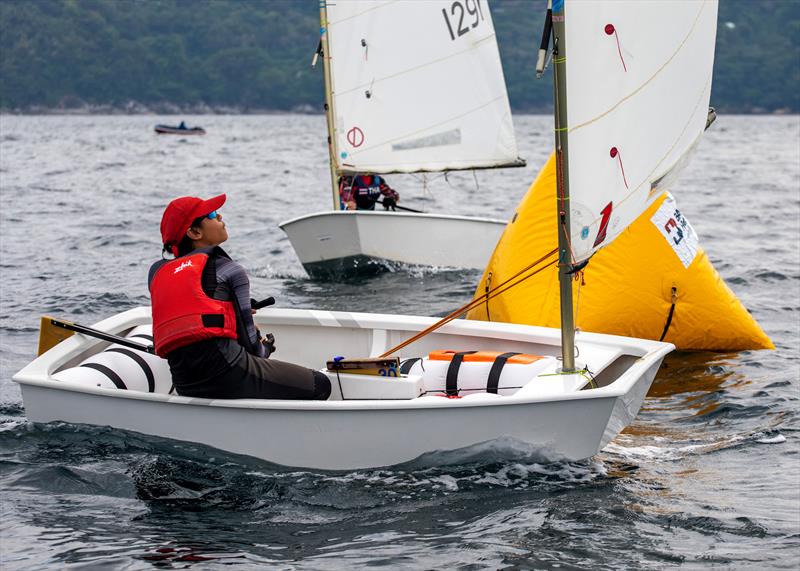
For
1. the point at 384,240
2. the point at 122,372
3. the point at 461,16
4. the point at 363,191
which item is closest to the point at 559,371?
the point at 122,372

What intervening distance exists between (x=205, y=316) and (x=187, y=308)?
99mm

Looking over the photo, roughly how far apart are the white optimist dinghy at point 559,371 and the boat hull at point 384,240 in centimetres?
577

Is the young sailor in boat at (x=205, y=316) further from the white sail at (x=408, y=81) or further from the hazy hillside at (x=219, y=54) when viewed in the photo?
the hazy hillside at (x=219, y=54)

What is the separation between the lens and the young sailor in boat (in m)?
5.31

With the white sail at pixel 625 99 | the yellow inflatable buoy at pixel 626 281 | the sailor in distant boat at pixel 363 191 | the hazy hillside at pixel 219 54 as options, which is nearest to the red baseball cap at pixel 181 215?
the white sail at pixel 625 99

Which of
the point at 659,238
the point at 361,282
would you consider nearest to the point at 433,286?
the point at 361,282

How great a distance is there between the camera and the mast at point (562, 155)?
16.3 ft

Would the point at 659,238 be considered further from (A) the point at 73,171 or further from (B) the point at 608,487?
(A) the point at 73,171

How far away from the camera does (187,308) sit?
530cm

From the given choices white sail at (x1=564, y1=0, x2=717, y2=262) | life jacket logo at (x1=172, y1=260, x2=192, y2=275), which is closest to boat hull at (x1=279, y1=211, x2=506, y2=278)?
life jacket logo at (x1=172, y1=260, x2=192, y2=275)

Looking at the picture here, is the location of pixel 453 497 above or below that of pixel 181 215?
below

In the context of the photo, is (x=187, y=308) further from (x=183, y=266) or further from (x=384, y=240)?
(x=384, y=240)

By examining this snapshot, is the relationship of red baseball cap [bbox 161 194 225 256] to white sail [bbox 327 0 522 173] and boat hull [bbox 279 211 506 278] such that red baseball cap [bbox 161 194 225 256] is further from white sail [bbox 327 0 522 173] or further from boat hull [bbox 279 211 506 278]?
white sail [bbox 327 0 522 173]

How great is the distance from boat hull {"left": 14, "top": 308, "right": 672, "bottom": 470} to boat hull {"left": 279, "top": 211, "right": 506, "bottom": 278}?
5748 mm
